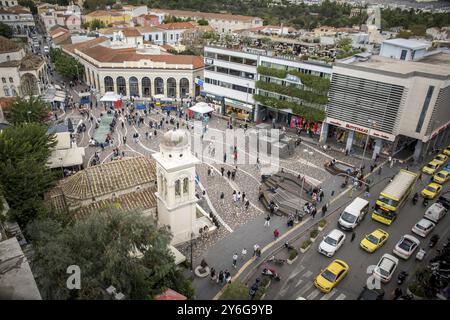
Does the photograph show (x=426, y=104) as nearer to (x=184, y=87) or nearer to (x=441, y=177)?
(x=441, y=177)

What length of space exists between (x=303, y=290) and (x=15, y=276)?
52.0ft

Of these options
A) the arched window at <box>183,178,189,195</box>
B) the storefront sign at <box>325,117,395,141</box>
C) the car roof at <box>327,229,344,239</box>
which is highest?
the arched window at <box>183,178,189,195</box>

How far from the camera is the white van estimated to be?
27047mm

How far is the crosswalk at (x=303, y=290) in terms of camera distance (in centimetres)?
2081

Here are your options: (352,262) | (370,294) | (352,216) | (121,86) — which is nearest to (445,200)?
(352,216)

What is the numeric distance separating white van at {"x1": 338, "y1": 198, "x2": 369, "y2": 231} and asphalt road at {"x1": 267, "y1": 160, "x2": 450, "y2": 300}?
0.62 m

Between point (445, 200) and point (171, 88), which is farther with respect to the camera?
point (171, 88)

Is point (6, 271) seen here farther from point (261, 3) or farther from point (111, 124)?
point (261, 3)

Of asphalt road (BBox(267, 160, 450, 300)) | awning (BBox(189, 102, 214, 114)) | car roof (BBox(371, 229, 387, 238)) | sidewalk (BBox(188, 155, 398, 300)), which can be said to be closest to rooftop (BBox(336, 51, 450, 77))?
asphalt road (BBox(267, 160, 450, 300))

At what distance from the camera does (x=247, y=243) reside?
25.7 meters

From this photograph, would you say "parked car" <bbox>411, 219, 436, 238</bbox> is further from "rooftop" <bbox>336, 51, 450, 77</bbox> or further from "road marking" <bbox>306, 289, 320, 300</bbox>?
"rooftop" <bbox>336, 51, 450, 77</bbox>

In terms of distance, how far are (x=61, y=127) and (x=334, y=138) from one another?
33610 mm

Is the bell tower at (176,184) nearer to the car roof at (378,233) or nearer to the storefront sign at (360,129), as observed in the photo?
the car roof at (378,233)

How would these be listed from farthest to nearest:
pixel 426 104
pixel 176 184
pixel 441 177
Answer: pixel 426 104 → pixel 441 177 → pixel 176 184
